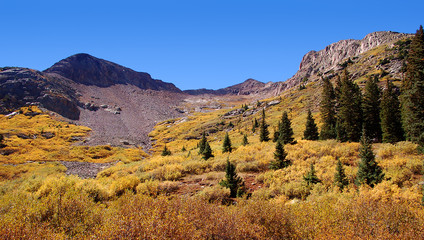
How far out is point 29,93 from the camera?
338 ft

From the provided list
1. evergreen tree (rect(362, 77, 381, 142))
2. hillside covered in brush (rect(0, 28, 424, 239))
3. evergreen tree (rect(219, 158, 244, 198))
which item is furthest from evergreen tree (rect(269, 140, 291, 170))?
evergreen tree (rect(362, 77, 381, 142))

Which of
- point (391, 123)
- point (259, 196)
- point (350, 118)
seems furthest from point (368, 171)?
point (350, 118)

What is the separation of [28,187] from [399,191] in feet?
70.6

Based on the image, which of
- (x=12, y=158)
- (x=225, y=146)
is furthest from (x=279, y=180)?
(x=12, y=158)

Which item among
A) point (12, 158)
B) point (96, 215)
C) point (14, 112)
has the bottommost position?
point (12, 158)

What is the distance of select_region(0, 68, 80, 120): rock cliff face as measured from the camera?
313 feet

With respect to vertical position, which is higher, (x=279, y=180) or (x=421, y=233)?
(x=421, y=233)

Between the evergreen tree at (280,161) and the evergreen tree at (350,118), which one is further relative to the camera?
the evergreen tree at (350,118)

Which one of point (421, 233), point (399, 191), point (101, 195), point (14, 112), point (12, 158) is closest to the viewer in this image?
point (421, 233)

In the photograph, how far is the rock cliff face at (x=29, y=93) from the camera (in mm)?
95312

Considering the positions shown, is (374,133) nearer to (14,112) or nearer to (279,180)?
(279,180)

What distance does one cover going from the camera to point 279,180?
13.8 m

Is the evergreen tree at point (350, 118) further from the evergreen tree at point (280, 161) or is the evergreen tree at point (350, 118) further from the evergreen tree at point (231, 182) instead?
the evergreen tree at point (231, 182)

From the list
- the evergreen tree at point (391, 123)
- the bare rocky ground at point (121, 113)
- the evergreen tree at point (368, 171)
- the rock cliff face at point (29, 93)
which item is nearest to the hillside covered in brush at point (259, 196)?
the evergreen tree at point (368, 171)
